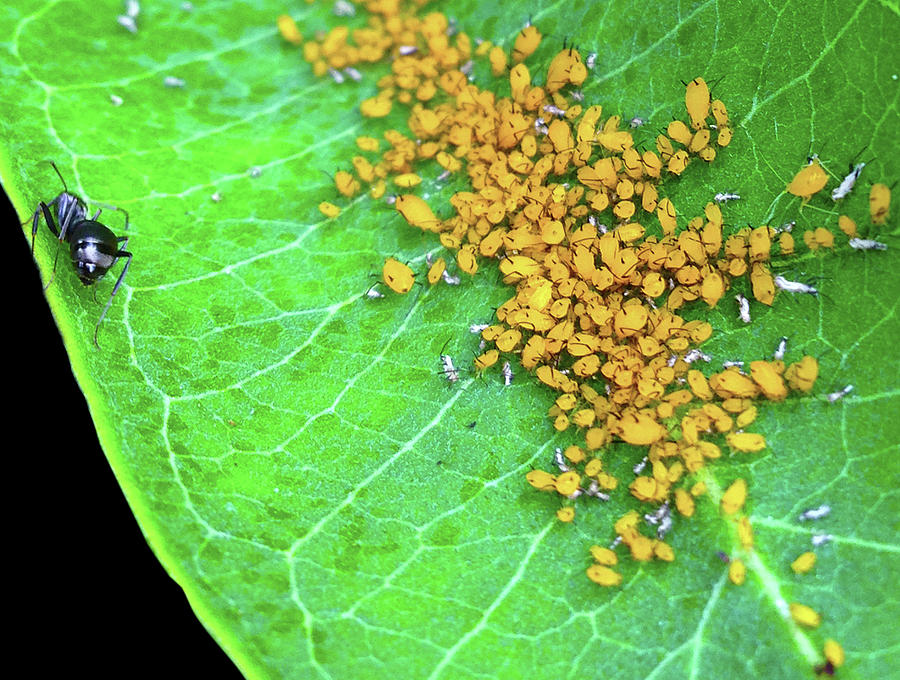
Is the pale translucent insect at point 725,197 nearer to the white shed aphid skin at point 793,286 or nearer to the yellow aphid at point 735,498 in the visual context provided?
the white shed aphid skin at point 793,286

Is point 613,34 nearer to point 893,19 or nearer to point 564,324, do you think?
point 893,19

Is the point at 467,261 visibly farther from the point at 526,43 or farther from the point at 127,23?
the point at 127,23

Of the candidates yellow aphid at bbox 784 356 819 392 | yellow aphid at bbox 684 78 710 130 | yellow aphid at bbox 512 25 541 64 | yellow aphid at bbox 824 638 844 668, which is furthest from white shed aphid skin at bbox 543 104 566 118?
yellow aphid at bbox 824 638 844 668

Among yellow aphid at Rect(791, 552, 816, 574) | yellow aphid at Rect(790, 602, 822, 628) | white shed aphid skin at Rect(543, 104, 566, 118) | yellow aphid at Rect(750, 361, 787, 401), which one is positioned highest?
white shed aphid skin at Rect(543, 104, 566, 118)

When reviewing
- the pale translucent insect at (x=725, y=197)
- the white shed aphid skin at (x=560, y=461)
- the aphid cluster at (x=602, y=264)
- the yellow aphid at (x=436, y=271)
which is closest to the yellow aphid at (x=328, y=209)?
the aphid cluster at (x=602, y=264)

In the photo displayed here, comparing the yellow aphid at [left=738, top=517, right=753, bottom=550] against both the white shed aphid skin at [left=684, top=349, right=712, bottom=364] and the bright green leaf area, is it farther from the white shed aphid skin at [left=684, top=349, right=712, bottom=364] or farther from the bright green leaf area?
the white shed aphid skin at [left=684, top=349, right=712, bottom=364]
